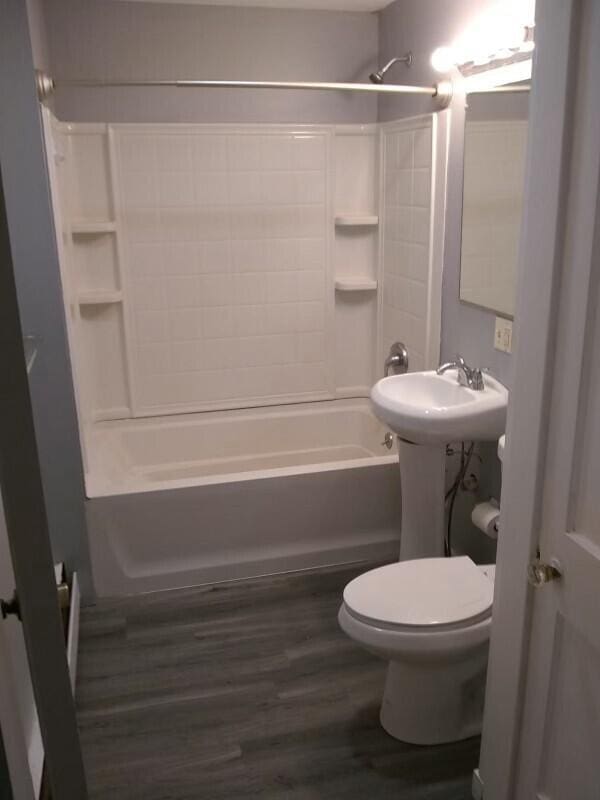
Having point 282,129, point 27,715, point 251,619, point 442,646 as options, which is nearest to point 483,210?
point 282,129

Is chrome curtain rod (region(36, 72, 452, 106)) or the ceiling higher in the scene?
the ceiling

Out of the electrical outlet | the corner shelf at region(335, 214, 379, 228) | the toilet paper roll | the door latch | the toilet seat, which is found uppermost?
the corner shelf at region(335, 214, 379, 228)

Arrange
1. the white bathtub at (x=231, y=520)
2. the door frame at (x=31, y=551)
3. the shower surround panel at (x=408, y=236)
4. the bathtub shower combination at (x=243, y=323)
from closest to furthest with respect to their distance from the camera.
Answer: the door frame at (x=31, y=551)
the white bathtub at (x=231, y=520)
the bathtub shower combination at (x=243, y=323)
the shower surround panel at (x=408, y=236)

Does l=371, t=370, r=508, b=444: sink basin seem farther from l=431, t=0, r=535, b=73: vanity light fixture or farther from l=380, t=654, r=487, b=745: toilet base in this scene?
l=431, t=0, r=535, b=73: vanity light fixture

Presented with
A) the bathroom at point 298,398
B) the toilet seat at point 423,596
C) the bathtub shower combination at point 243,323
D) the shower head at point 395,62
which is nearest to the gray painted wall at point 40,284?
the bathroom at point 298,398

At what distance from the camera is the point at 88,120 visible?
10.6 ft

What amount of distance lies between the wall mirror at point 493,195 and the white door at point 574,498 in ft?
3.76

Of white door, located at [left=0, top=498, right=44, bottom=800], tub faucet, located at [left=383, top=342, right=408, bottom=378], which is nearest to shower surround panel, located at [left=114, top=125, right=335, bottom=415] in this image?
tub faucet, located at [left=383, top=342, right=408, bottom=378]

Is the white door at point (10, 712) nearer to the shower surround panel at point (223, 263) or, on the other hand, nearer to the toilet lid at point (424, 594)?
the toilet lid at point (424, 594)

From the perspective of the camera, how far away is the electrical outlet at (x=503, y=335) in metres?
2.51

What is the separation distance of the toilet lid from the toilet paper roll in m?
0.42

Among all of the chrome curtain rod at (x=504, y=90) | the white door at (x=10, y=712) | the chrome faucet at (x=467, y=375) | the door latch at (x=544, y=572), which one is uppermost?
the chrome curtain rod at (x=504, y=90)

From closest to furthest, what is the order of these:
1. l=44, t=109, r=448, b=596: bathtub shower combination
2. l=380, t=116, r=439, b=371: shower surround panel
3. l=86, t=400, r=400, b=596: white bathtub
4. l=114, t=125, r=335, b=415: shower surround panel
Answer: l=86, t=400, r=400, b=596: white bathtub → l=44, t=109, r=448, b=596: bathtub shower combination → l=380, t=116, r=439, b=371: shower surround panel → l=114, t=125, r=335, b=415: shower surround panel

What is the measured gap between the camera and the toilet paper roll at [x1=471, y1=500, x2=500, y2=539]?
8.34ft
